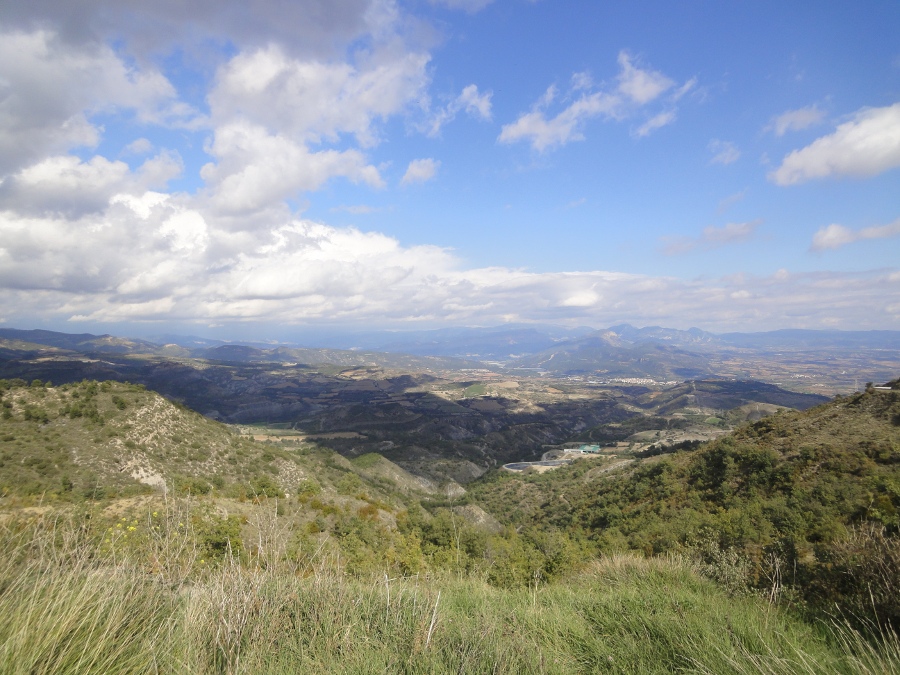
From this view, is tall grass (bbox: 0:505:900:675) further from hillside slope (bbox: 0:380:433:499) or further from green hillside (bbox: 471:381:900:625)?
hillside slope (bbox: 0:380:433:499)

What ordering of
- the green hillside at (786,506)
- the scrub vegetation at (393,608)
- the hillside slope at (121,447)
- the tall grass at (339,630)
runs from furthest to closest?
the hillside slope at (121,447) → the green hillside at (786,506) → the scrub vegetation at (393,608) → the tall grass at (339,630)

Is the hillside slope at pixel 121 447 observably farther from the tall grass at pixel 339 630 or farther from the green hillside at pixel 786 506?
the green hillside at pixel 786 506

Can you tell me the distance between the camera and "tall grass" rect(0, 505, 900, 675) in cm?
295

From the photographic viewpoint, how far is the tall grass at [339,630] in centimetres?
295

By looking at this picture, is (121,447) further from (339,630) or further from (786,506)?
(786,506)

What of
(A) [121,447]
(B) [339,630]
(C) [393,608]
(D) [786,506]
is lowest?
(D) [786,506]

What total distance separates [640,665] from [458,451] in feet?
332

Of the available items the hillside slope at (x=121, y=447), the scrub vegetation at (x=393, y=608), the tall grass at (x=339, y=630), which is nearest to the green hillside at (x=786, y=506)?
the scrub vegetation at (x=393, y=608)

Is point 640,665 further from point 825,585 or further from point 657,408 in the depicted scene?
point 657,408

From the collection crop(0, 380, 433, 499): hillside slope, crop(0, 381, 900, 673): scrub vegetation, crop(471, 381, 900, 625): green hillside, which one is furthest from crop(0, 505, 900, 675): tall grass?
crop(0, 380, 433, 499): hillside slope

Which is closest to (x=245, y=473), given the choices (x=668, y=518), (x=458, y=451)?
(x=668, y=518)

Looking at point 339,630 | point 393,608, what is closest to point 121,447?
point 393,608

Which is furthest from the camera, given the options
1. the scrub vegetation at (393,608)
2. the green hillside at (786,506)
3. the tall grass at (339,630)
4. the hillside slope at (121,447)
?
the hillside slope at (121,447)

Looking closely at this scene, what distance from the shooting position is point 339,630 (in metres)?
3.68
